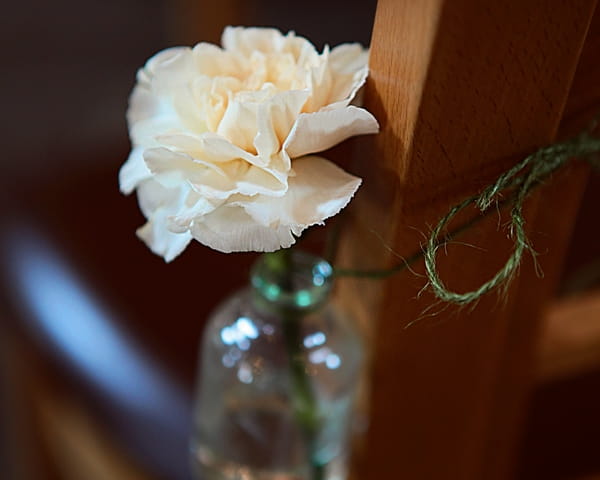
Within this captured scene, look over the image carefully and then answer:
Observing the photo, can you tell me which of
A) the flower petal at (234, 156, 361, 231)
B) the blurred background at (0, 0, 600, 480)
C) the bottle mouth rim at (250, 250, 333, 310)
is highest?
the flower petal at (234, 156, 361, 231)

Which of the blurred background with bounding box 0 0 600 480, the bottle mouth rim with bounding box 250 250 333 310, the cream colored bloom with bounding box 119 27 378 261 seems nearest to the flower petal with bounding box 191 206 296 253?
the cream colored bloom with bounding box 119 27 378 261

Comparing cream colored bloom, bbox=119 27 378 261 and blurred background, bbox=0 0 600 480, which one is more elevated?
cream colored bloom, bbox=119 27 378 261

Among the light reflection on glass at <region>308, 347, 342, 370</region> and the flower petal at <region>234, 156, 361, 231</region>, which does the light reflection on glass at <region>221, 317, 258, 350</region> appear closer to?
the light reflection on glass at <region>308, 347, 342, 370</region>

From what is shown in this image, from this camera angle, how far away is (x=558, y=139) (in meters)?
0.36

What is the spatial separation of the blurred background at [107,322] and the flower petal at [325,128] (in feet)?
0.86

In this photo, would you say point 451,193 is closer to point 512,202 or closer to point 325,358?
point 512,202

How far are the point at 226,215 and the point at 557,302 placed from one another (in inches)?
12.9

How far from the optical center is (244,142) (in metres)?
0.34

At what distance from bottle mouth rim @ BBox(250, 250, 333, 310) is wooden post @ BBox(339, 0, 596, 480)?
2 centimetres

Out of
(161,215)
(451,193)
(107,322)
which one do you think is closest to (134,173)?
(161,215)

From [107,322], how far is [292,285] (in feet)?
1.07

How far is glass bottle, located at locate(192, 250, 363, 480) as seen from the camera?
439 millimetres

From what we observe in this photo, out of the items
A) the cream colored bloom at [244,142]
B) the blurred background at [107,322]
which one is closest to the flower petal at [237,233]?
the cream colored bloom at [244,142]

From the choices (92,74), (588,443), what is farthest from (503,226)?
(92,74)
